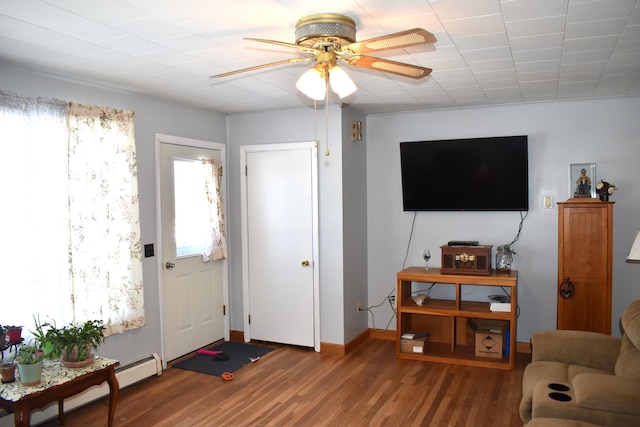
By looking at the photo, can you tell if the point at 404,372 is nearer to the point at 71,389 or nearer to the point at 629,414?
the point at 629,414

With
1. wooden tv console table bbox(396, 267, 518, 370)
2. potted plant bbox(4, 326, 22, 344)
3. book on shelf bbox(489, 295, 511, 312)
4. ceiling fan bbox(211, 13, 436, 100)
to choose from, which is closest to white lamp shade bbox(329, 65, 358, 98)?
ceiling fan bbox(211, 13, 436, 100)

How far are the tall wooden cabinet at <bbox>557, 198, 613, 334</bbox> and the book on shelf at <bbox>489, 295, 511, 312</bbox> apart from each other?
1.41 feet

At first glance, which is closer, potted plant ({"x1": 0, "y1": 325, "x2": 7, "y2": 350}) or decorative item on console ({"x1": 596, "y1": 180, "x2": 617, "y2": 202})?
potted plant ({"x1": 0, "y1": 325, "x2": 7, "y2": 350})

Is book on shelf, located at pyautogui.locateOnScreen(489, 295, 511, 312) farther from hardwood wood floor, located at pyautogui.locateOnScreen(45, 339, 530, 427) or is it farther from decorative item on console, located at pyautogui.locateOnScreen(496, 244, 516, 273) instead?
hardwood wood floor, located at pyautogui.locateOnScreen(45, 339, 530, 427)

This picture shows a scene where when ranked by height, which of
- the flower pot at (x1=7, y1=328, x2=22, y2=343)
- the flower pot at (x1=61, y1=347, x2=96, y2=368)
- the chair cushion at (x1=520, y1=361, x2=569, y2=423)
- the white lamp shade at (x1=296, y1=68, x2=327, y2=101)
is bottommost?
the chair cushion at (x1=520, y1=361, x2=569, y2=423)

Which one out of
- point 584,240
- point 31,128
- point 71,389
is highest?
point 31,128

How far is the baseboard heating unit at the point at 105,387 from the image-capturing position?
10.7 feet

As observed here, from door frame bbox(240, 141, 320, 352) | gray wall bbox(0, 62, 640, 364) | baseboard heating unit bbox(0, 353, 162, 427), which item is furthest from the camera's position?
door frame bbox(240, 141, 320, 352)

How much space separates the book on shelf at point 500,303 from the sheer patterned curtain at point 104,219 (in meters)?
3.06

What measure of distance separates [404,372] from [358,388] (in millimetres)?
559

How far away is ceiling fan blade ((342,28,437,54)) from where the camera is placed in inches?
75.1

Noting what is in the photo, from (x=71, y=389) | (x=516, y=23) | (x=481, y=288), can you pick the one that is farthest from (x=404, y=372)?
(x=516, y=23)

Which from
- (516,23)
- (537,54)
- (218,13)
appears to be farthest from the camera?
(537,54)

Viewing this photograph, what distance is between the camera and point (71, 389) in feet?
9.38
